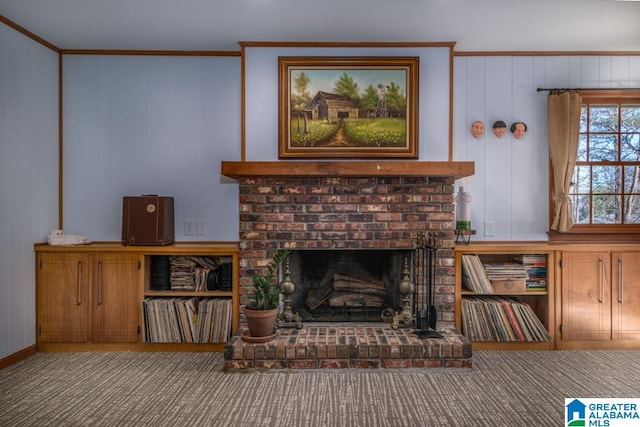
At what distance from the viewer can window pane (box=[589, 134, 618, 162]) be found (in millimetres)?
3850

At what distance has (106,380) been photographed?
288 centimetres

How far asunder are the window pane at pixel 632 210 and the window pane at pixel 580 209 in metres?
0.34

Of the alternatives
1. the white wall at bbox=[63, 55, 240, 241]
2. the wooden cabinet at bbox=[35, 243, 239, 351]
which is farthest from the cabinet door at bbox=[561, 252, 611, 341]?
the white wall at bbox=[63, 55, 240, 241]

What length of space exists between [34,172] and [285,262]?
2147 millimetres

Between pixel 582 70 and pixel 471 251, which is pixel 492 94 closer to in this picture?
pixel 582 70

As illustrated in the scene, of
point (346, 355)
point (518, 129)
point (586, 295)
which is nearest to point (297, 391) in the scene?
point (346, 355)

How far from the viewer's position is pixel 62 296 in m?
3.41

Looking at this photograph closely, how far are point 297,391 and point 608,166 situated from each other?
337 cm

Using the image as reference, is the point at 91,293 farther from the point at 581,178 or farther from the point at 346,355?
the point at 581,178

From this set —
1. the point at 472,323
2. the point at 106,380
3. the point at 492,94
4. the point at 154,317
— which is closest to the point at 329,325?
the point at 472,323

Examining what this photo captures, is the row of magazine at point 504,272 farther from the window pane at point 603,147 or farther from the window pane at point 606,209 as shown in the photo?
the window pane at point 603,147

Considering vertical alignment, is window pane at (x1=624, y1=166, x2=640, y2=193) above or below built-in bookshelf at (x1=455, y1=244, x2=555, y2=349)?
above

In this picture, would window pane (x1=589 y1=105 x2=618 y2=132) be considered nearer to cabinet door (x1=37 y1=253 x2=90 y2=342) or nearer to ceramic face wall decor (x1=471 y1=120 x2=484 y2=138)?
ceramic face wall decor (x1=471 y1=120 x2=484 y2=138)

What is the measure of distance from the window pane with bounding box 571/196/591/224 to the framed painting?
1.61 metres
